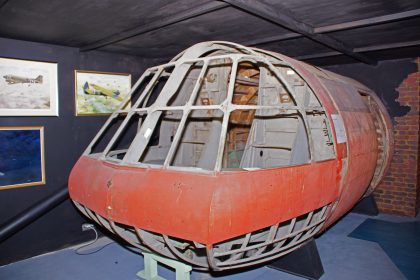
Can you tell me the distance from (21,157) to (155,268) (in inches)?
102

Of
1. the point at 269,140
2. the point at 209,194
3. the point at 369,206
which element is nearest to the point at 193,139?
the point at 269,140

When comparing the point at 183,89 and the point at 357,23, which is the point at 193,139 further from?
the point at 357,23

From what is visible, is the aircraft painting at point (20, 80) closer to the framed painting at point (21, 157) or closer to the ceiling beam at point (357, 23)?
the framed painting at point (21, 157)

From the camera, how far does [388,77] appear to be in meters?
6.64

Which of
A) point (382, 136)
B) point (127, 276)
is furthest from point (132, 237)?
point (382, 136)

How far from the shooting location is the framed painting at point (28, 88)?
4.48 metres

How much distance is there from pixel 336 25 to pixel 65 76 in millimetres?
4042

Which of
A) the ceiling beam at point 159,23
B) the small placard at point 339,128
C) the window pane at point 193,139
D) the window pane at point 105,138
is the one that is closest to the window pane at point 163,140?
the window pane at point 193,139

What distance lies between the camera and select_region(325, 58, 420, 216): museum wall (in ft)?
21.1

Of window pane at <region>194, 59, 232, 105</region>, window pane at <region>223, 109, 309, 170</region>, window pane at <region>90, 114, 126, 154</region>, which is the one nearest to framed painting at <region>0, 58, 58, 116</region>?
window pane at <region>90, 114, 126, 154</region>

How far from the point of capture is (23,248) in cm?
469

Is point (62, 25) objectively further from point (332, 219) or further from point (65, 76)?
point (332, 219)

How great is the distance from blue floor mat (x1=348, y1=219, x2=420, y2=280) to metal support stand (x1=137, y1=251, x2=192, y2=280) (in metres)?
2.94

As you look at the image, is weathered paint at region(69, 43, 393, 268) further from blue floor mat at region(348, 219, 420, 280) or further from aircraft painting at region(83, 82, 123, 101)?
aircraft painting at region(83, 82, 123, 101)
